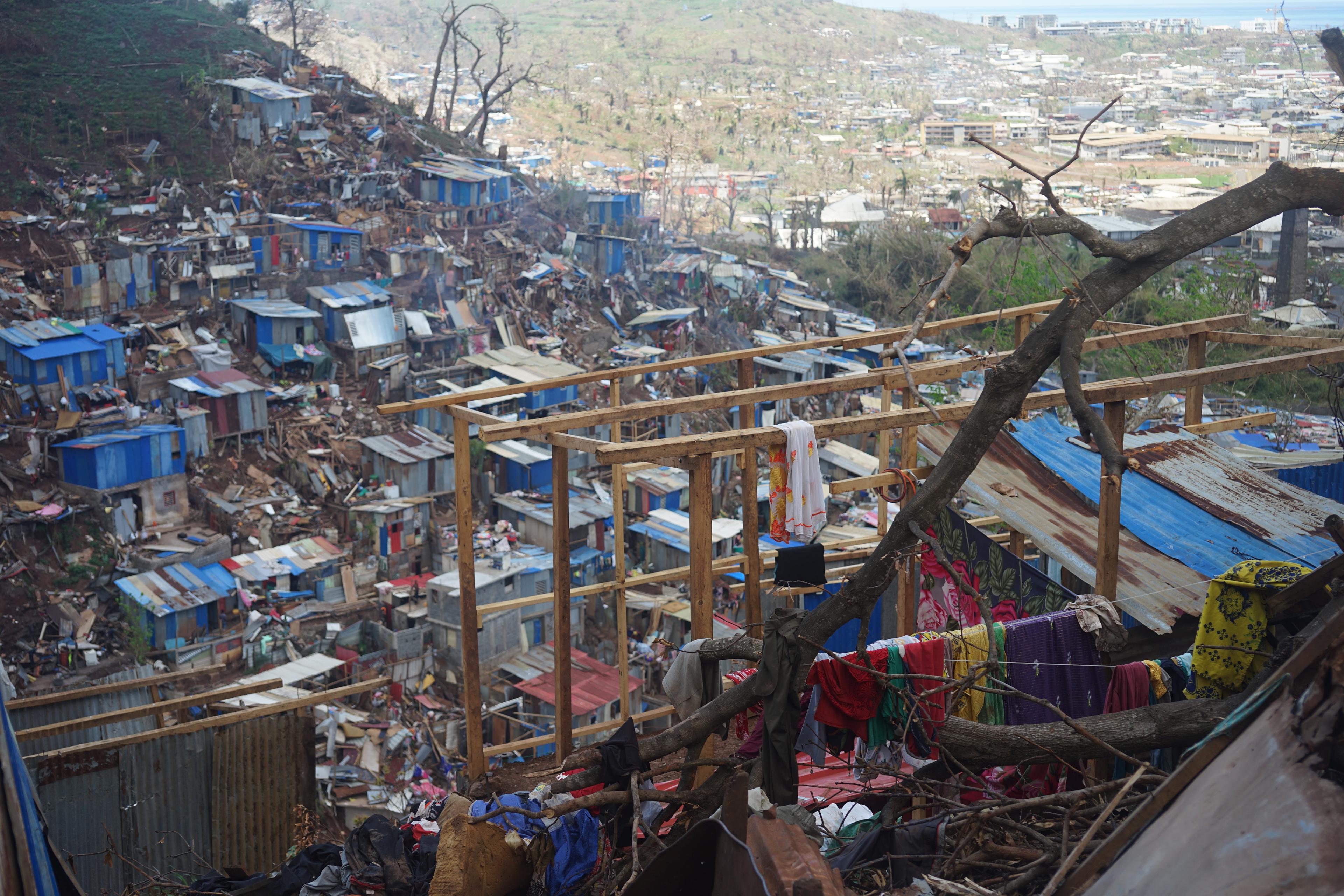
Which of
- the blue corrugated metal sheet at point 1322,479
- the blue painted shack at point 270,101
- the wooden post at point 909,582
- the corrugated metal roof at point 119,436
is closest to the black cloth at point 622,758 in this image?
the wooden post at point 909,582

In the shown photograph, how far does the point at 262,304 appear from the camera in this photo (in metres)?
23.7

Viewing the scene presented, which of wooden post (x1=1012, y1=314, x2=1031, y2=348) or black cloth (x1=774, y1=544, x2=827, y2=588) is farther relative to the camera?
wooden post (x1=1012, y1=314, x2=1031, y2=348)

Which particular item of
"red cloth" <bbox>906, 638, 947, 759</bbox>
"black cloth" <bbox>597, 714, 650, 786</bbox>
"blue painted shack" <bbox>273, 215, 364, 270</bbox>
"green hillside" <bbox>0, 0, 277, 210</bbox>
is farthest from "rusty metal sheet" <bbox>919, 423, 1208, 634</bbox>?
"green hillside" <bbox>0, 0, 277, 210</bbox>

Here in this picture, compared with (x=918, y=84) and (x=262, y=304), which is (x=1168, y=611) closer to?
(x=262, y=304)

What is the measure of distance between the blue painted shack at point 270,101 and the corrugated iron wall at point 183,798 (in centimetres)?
2641

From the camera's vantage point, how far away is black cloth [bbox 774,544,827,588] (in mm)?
5082

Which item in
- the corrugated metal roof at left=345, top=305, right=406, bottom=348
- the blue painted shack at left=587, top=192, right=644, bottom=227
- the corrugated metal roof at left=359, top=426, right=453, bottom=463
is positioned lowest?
the corrugated metal roof at left=359, top=426, right=453, bottom=463

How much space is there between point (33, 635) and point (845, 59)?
7105cm

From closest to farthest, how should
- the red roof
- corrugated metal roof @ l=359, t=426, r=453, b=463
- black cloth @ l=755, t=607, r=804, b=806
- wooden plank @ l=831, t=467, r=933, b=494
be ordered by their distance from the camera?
black cloth @ l=755, t=607, r=804, b=806 → wooden plank @ l=831, t=467, r=933, b=494 → the red roof → corrugated metal roof @ l=359, t=426, r=453, b=463

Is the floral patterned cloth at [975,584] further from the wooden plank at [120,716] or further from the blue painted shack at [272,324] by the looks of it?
the blue painted shack at [272,324]

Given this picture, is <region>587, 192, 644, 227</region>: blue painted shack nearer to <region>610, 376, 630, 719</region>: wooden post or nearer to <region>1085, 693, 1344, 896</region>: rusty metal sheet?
<region>610, 376, 630, 719</region>: wooden post

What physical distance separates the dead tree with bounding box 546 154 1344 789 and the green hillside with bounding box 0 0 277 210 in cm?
2647

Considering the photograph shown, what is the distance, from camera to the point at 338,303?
24.0 meters

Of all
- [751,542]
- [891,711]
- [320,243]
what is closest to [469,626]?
[751,542]
